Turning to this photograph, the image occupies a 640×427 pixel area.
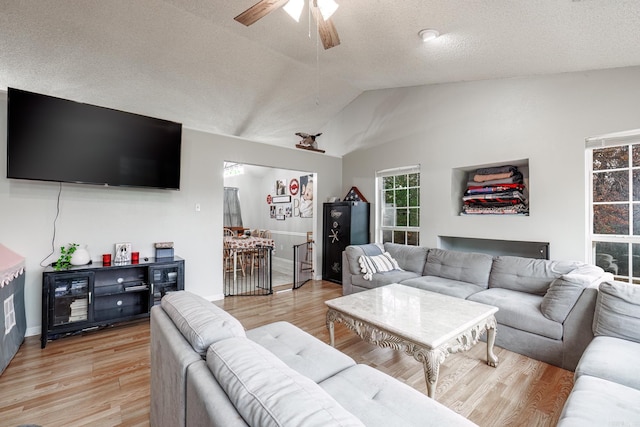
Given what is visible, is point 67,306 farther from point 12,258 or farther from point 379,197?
point 379,197

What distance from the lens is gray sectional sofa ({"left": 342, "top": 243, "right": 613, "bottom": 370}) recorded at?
227 cm

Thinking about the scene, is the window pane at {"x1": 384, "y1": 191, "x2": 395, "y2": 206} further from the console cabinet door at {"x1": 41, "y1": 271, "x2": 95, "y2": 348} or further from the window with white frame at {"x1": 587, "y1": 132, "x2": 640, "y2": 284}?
the console cabinet door at {"x1": 41, "y1": 271, "x2": 95, "y2": 348}

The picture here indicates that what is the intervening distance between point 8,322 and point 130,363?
3.50ft

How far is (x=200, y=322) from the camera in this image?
4.03 ft

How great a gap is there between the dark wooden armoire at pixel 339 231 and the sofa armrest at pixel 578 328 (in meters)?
3.03

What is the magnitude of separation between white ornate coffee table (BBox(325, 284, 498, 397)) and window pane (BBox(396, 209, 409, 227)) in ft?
7.00

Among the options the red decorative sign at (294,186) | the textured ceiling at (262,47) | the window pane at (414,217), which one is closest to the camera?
the textured ceiling at (262,47)

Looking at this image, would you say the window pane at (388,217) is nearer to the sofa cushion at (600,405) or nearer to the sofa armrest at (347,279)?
the sofa armrest at (347,279)

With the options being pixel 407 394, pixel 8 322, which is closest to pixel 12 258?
pixel 8 322

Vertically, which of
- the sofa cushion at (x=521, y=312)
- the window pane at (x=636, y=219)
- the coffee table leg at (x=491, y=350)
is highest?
the window pane at (x=636, y=219)

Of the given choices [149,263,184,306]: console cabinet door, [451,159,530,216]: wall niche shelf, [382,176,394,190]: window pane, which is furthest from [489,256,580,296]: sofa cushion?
[149,263,184,306]: console cabinet door

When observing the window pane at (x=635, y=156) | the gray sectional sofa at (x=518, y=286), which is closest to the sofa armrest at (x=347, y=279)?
the gray sectional sofa at (x=518, y=286)

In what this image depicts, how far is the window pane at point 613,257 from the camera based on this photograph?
110 inches

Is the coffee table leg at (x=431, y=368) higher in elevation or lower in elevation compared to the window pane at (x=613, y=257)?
lower
